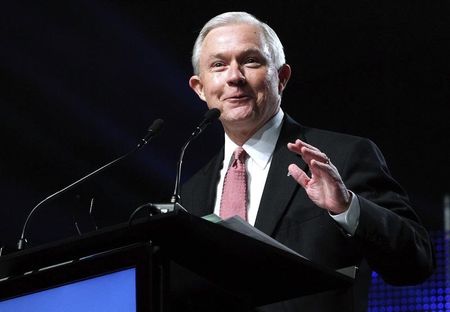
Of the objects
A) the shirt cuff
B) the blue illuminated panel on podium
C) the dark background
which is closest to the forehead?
the shirt cuff

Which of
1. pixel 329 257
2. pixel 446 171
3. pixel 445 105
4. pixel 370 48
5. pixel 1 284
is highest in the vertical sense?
pixel 370 48

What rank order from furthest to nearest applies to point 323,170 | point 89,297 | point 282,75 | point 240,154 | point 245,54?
1. point 282,75
2. point 245,54
3. point 240,154
4. point 323,170
5. point 89,297

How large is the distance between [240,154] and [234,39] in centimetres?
37

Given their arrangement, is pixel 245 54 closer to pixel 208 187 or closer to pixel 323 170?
pixel 208 187

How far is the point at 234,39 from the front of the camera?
2.72 m

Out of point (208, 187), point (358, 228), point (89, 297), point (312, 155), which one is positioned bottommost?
point (89, 297)

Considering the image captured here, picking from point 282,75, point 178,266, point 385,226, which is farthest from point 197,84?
point 178,266

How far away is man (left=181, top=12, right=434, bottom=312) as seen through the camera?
2010mm

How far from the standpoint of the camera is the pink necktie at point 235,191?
7.89 ft

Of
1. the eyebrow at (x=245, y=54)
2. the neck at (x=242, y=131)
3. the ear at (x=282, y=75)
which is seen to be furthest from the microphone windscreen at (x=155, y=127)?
the ear at (x=282, y=75)

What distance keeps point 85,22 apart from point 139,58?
17.0 inches

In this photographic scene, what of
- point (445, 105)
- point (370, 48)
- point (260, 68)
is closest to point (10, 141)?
point (370, 48)

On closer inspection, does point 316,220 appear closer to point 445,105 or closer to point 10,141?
point 445,105

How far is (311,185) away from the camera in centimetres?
195
